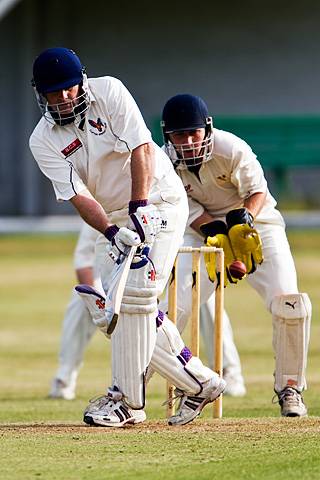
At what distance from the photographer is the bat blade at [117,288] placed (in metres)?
4.82

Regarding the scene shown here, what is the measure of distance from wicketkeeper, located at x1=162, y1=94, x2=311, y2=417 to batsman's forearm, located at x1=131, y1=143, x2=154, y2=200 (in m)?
0.63

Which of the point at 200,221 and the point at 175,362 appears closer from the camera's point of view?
the point at 175,362

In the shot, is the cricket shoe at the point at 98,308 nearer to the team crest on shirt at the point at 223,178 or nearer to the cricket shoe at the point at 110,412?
the cricket shoe at the point at 110,412

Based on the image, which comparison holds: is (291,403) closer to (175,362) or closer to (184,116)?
(175,362)

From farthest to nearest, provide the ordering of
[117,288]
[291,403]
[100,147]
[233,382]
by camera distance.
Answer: [233,382]
[291,403]
[100,147]
[117,288]

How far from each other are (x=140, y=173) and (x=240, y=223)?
808mm

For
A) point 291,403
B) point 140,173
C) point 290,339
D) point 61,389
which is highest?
point 140,173

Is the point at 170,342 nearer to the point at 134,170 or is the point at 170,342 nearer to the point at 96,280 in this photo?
the point at 134,170

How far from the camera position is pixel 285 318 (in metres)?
5.82

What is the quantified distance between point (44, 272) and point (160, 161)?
32.5ft

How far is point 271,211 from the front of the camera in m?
6.03

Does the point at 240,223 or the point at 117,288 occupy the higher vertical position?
the point at 240,223

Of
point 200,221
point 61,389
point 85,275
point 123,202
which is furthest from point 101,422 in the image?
point 85,275

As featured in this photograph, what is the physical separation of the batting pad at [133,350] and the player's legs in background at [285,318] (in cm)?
95
